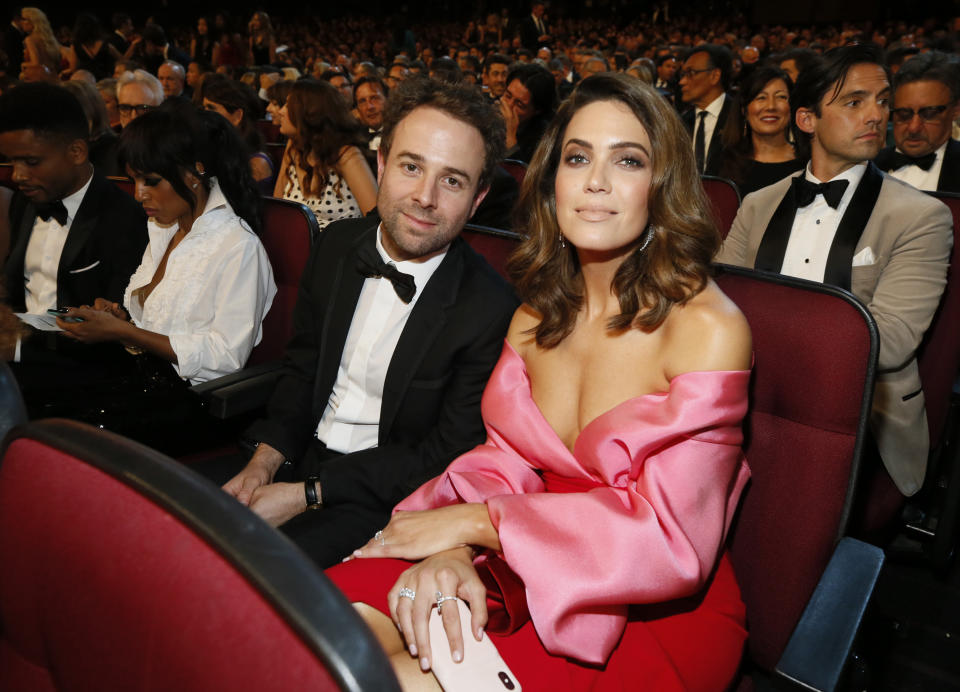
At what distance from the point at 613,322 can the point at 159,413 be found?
114cm

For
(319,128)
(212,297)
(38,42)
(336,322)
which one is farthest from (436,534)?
(38,42)

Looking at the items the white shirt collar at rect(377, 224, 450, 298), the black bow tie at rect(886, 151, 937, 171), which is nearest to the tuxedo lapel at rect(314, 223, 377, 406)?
the white shirt collar at rect(377, 224, 450, 298)

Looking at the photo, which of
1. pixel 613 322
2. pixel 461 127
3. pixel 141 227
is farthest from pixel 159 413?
pixel 613 322

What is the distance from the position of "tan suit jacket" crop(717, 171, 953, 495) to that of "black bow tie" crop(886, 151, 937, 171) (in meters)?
1.42

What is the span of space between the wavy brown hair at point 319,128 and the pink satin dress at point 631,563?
256 centimetres

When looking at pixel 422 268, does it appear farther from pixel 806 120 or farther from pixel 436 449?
pixel 806 120

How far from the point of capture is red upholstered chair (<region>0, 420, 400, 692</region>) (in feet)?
1.34

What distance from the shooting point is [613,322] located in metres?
1.31

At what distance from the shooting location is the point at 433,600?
3.50 ft

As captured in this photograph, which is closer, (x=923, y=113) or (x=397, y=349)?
(x=397, y=349)

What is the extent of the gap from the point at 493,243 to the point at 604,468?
79 centimetres

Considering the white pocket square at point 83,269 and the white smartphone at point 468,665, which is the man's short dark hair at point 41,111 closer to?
the white pocket square at point 83,269

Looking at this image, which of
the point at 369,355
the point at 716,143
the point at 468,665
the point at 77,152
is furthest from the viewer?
the point at 716,143

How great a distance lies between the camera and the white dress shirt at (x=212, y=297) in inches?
73.8
